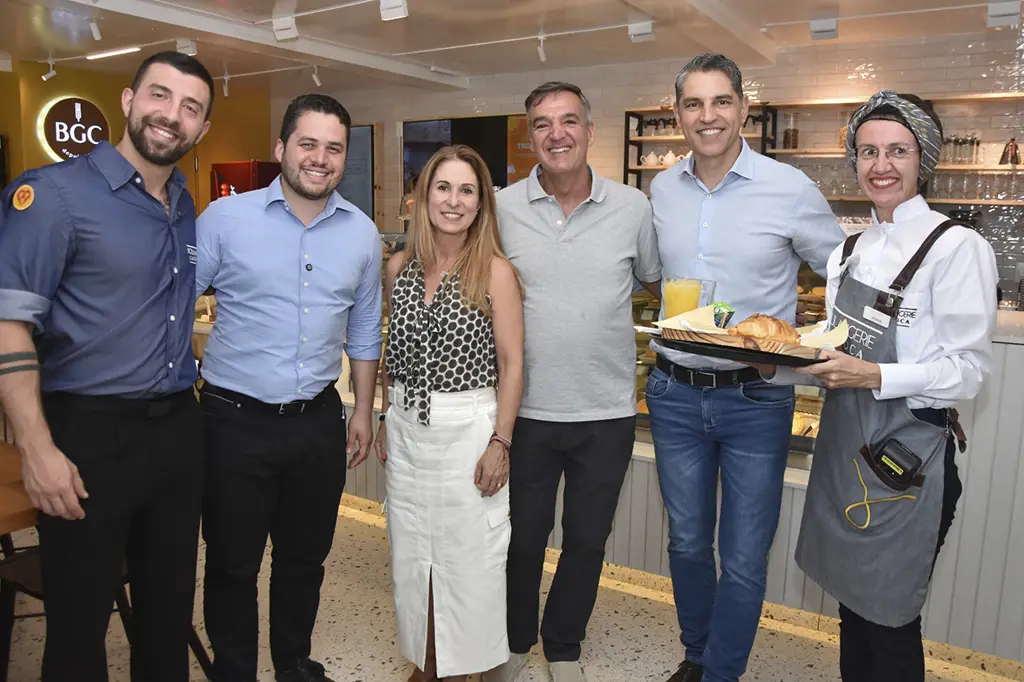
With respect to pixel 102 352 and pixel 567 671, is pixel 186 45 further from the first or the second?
pixel 567 671

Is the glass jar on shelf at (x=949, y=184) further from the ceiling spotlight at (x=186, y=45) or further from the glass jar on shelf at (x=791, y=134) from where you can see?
the ceiling spotlight at (x=186, y=45)

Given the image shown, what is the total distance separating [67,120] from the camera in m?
10.4

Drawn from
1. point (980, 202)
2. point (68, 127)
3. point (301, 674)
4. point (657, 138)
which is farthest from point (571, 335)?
point (68, 127)

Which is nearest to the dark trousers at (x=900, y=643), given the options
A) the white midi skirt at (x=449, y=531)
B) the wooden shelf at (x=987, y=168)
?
the white midi skirt at (x=449, y=531)

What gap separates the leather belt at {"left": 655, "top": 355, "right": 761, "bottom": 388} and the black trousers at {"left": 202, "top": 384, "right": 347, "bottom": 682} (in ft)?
3.40

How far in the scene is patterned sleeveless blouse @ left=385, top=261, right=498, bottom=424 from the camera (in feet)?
7.68

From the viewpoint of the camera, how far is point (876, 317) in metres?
1.92

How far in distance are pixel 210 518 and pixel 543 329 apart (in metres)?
1.11

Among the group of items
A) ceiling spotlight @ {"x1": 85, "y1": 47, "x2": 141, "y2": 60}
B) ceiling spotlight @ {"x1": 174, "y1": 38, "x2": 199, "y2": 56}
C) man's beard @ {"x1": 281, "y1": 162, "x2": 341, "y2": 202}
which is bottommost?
man's beard @ {"x1": 281, "y1": 162, "x2": 341, "y2": 202}

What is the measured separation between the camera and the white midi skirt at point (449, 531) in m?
2.36

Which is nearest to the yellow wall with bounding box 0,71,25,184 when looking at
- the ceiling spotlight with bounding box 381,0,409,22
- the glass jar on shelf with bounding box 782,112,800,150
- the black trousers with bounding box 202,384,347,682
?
the ceiling spotlight with bounding box 381,0,409,22

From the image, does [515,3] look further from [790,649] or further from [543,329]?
[790,649]

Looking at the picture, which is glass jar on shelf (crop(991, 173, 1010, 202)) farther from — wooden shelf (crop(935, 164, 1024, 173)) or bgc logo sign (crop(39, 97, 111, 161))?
bgc logo sign (crop(39, 97, 111, 161))

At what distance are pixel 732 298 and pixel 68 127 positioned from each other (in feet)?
34.7
